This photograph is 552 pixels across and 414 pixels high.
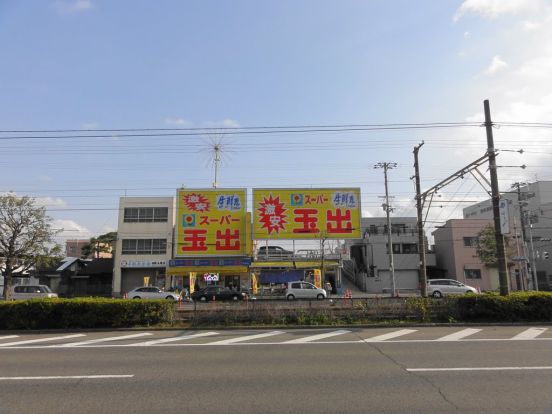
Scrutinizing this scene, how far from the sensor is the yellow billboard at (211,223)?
155 ft

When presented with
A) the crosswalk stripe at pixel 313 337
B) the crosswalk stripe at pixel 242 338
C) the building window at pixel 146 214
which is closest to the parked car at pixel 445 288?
the crosswalk stripe at pixel 313 337

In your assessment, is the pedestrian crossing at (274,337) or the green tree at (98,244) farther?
the green tree at (98,244)

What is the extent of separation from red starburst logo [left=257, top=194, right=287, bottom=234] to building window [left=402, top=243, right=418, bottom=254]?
16.9 metres

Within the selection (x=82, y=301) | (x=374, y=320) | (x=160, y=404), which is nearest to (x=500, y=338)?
(x=374, y=320)

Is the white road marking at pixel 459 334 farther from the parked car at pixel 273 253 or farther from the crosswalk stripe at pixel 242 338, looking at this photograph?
the parked car at pixel 273 253

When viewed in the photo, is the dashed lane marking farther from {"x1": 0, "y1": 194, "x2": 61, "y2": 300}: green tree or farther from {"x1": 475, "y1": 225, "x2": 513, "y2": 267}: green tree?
{"x1": 475, "y1": 225, "x2": 513, "y2": 267}: green tree

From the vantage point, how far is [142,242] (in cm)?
4891

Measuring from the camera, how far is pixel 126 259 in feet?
158

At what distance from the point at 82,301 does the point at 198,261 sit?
30364 millimetres

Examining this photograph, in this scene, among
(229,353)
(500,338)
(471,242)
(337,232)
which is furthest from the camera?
(471,242)

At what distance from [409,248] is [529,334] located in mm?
41817

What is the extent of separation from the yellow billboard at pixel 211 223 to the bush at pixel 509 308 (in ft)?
107

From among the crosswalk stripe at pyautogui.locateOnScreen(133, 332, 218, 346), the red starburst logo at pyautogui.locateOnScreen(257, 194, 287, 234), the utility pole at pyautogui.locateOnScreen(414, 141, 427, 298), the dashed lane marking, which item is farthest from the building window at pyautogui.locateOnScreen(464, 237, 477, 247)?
the dashed lane marking

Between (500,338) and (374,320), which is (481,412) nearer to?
(500,338)
